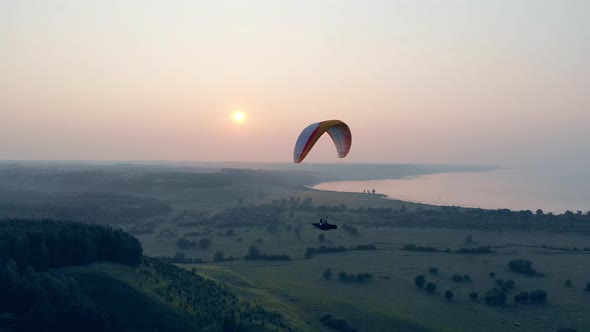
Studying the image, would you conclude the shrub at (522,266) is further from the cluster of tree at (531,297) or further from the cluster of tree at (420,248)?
the cluster of tree at (420,248)

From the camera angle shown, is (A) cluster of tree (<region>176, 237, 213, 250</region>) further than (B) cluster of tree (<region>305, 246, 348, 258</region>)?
Yes

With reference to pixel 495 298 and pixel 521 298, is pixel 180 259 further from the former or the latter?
pixel 521 298

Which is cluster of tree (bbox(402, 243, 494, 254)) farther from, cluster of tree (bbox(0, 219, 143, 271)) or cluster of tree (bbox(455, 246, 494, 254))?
cluster of tree (bbox(0, 219, 143, 271))

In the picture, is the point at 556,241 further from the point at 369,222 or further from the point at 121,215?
the point at 121,215

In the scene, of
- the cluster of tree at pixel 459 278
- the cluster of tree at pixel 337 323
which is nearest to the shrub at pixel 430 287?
the cluster of tree at pixel 459 278

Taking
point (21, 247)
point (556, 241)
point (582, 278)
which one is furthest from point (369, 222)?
point (21, 247)

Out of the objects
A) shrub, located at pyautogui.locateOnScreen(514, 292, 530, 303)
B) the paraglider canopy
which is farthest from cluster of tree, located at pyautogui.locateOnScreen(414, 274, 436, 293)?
the paraglider canopy

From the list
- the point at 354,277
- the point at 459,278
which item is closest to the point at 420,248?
the point at 459,278

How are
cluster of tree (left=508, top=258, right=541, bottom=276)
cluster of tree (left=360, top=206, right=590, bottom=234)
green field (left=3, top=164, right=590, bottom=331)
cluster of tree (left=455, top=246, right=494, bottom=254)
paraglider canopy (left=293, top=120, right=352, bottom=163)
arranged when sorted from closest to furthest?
1. paraglider canopy (left=293, top=120, right=352, bottom=163)
2. green field (left=3, top=164, right=590, bottom=331)
3. cluster of tree (left=508, top=258, right=541, bottom=276)
4. cluster of tree (left=455, top=246, right=494, bottom=254)
5. cluster of tree (left=360, top=206, right=590, bottom=234)
